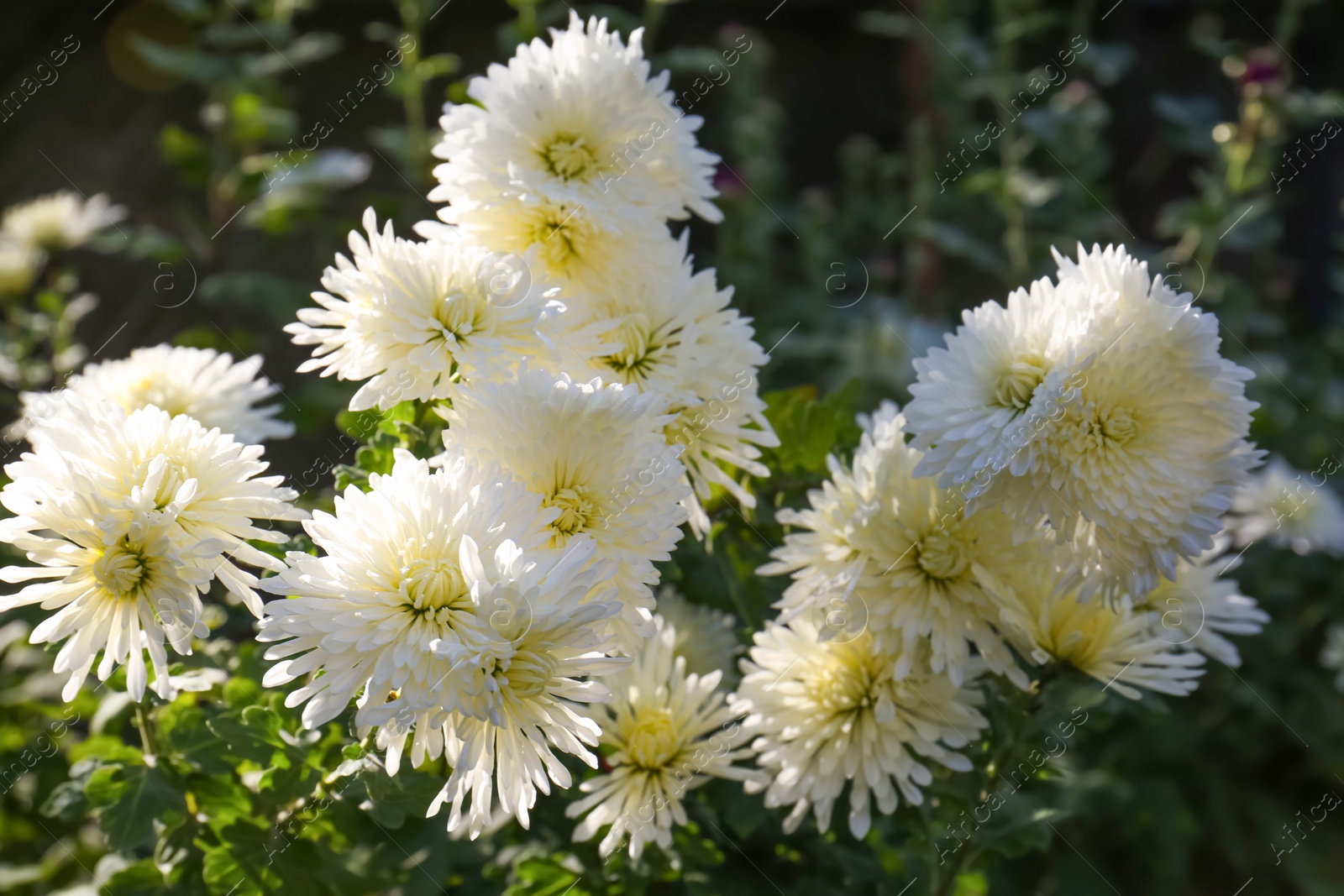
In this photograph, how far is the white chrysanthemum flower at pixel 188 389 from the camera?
85 centimetres

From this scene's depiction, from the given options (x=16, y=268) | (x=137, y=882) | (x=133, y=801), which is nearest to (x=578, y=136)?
(x=133, y=801)

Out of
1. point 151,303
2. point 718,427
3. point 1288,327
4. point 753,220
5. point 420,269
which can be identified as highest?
point 151,303

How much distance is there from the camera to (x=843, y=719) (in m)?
0.83

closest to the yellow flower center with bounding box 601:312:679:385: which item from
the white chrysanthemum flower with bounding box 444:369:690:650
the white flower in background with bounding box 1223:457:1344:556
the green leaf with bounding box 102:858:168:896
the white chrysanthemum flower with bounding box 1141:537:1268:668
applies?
the white chrysanthemum flower with bounding box 444:369:690:650

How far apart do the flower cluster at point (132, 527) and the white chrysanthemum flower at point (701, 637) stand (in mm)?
387

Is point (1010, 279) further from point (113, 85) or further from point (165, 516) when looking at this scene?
point (113, 85)

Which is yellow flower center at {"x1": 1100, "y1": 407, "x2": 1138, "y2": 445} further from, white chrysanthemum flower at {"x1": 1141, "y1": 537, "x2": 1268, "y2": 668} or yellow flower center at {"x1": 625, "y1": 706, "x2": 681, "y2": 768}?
yellow flower center at {"x1": 625, "y1": 706, "x2": 681, "y2": 768}

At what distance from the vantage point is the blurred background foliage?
0.85 m

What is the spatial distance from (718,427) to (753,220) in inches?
59.9

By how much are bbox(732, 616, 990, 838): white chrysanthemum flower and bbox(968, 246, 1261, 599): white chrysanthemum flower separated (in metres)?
0.16

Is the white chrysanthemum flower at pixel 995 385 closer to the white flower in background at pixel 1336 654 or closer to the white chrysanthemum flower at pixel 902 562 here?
the white chrysanthemum flower at pixel 902 562

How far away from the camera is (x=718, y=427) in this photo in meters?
0.82

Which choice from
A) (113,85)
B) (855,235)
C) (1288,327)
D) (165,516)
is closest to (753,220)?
(855,235)

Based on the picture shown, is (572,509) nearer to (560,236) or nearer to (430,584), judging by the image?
(430,584)
